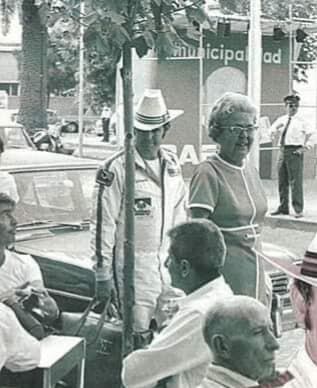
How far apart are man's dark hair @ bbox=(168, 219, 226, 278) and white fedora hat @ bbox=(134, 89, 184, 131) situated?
115cm

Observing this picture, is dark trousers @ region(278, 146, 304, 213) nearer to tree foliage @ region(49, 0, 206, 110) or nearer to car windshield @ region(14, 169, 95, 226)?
car windshield @ region(14, 169, 95, 226)

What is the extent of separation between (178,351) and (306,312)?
4.31 ft

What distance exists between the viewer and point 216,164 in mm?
5000

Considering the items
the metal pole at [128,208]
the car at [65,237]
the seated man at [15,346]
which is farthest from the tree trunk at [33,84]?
the seated man at [15,346]

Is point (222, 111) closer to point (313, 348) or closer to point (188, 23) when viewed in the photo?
point (188, 23)

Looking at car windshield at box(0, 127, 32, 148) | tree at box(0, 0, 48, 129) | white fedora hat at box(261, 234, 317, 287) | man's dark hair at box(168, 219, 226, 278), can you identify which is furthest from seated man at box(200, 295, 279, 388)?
tree at box(0, 0, 48, 129)

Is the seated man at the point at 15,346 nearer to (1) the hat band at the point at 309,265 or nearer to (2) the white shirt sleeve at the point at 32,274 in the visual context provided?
(2) the white shirt sleeve at the point at 32,274

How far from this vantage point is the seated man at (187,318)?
3.52m

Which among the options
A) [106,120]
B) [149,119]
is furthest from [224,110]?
[106,120]

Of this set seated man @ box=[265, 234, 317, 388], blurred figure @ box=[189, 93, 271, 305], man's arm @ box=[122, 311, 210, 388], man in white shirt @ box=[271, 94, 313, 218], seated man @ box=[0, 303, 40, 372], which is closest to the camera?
seated man @ box=[265, 234, 317, 388]

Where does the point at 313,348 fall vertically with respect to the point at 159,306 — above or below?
above

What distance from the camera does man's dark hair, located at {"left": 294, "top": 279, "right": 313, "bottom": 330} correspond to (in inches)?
87.3

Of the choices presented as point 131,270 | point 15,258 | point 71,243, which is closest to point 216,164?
point 131,270

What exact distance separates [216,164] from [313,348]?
2859mm
